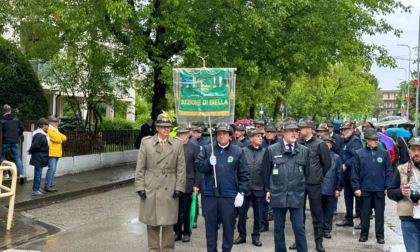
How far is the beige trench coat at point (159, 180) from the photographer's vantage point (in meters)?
7.48

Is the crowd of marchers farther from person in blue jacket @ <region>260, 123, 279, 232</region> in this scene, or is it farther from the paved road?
person in blue jacket @ <region>260, 123, 279, 232</region>

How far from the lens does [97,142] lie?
760 inches

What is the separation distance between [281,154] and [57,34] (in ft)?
45.2

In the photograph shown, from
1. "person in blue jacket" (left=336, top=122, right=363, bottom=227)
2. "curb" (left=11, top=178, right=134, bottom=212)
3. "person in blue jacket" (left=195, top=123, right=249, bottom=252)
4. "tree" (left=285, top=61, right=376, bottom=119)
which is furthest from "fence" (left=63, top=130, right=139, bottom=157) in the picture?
"tree" (left=285, top=61, right=376, bottom=119)

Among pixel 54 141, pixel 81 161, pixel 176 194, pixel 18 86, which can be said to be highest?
pixel 18 86

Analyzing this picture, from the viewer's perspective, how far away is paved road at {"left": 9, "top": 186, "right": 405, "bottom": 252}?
342 inches

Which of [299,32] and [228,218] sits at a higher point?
[299,32]

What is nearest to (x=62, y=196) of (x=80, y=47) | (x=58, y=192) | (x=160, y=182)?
(x=58, y=192)

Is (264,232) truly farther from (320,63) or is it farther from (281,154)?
(320,63)

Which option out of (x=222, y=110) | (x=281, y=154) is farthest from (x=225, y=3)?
(x=281, y=154)

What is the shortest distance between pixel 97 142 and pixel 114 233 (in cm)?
1006

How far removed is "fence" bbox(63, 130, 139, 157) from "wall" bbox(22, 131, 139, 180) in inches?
7.2

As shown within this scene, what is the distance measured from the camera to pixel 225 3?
→ 57.6 feet

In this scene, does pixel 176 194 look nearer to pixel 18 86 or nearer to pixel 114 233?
pixel 114 233
